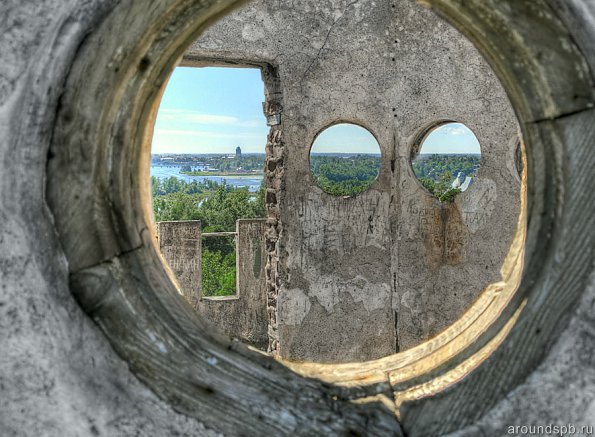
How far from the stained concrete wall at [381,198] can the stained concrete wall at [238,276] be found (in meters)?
3.78

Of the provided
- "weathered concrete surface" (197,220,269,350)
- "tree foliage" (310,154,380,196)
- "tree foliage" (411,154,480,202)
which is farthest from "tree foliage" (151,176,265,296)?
"tree foliage" (411,154,480,202)

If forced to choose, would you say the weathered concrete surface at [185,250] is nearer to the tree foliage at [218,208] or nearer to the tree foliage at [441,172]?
the tree foliage at [441,172]

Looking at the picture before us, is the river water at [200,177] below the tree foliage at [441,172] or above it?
below

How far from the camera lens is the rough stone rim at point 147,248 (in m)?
1.14

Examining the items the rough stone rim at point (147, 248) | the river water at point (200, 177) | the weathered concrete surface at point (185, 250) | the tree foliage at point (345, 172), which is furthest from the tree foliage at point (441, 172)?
the river water at point (200, 177)

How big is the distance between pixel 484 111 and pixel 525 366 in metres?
4.39

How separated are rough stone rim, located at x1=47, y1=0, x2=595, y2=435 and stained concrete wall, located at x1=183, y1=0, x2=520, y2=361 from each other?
403 centimetres

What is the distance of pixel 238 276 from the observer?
384 inches

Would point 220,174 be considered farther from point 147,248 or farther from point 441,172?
point 147,248

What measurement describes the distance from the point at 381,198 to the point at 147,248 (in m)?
4.28

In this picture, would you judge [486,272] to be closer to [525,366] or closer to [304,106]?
[304,106]

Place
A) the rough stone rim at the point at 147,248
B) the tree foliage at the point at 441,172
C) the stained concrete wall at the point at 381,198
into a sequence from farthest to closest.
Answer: the tree foliage at the point at 441,172 → the stained concrete wall at the point at 381,198 → the rough stone rim at the point at 147,248

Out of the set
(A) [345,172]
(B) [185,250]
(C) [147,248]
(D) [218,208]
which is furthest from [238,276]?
(D) [218,208]

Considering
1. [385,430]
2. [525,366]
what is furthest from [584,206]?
[385,430]
